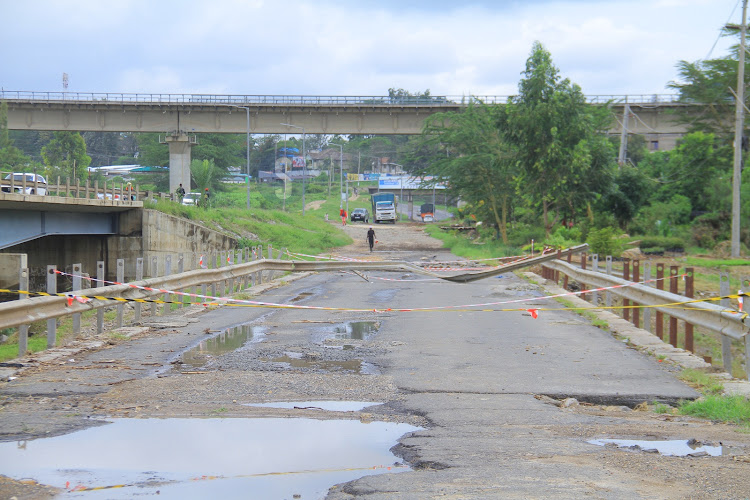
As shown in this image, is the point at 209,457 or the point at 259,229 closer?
the point at 209,457

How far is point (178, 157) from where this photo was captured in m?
63.0

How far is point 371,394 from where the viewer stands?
8.02 metres

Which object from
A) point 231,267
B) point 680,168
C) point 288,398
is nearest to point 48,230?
point 231,267

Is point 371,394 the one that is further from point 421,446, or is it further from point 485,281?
point 485,281

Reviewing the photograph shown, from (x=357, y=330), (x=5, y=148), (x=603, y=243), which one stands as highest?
(x=5, y=148)

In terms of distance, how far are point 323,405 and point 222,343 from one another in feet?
14.3

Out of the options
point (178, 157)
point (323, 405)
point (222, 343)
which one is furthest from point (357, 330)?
point (178, 157)

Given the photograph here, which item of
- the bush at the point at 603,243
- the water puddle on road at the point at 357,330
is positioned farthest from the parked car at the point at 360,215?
the water puddle on road at the point at 357,330

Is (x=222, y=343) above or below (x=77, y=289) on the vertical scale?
below

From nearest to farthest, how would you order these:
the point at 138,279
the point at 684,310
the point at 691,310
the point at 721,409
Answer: the point at 721,409 < the point at 691,310 < the point at 684,310 < the point at 138,279

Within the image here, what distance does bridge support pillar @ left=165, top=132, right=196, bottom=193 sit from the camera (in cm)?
6188

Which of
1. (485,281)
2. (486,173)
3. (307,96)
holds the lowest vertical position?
(485,281)

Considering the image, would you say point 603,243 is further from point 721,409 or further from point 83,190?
point 83,190

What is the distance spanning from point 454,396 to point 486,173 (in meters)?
44.4
